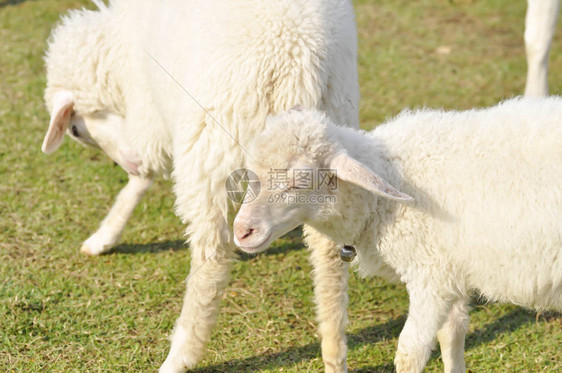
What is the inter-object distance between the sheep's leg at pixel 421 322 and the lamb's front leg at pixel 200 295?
0.90 metres

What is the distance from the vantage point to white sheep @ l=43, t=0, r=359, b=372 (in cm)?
294

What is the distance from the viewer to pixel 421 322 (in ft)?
8.94

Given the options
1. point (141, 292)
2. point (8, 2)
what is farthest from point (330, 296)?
point (8, 2)

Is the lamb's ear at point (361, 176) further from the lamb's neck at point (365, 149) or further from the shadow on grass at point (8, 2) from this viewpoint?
the shadow on grass at point (8, 2)

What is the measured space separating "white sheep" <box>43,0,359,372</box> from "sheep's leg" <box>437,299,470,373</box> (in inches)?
18.5

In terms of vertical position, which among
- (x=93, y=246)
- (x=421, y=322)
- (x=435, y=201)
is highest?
(x=435, y=201)

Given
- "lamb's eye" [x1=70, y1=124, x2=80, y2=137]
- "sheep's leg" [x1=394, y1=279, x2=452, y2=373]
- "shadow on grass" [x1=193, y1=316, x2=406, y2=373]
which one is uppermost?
"lamb's eye" [x1=70, y1=124, x2=80, y2=137]

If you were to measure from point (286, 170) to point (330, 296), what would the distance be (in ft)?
2.98

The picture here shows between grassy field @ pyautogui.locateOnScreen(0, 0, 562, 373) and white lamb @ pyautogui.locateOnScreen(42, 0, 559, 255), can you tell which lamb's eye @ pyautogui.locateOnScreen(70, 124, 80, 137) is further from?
grassy field @ pyautogui.locateOnScreen(0, 0, 562, 373)

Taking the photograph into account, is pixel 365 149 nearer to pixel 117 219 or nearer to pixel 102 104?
pixel 102 104

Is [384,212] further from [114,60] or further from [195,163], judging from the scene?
[114,60]

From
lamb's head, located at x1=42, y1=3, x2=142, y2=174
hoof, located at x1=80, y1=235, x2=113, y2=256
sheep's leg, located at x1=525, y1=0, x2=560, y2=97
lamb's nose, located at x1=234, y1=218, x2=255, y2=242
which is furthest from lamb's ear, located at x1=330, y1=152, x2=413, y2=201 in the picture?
sheep's leg, located at x1=525, y1=0, x2=560, y2=97

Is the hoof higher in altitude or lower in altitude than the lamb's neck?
lower

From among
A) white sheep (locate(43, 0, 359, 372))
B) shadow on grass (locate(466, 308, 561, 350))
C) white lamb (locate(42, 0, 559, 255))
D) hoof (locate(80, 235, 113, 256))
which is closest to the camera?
white sheep (locate(43, 0, 359, 372))
